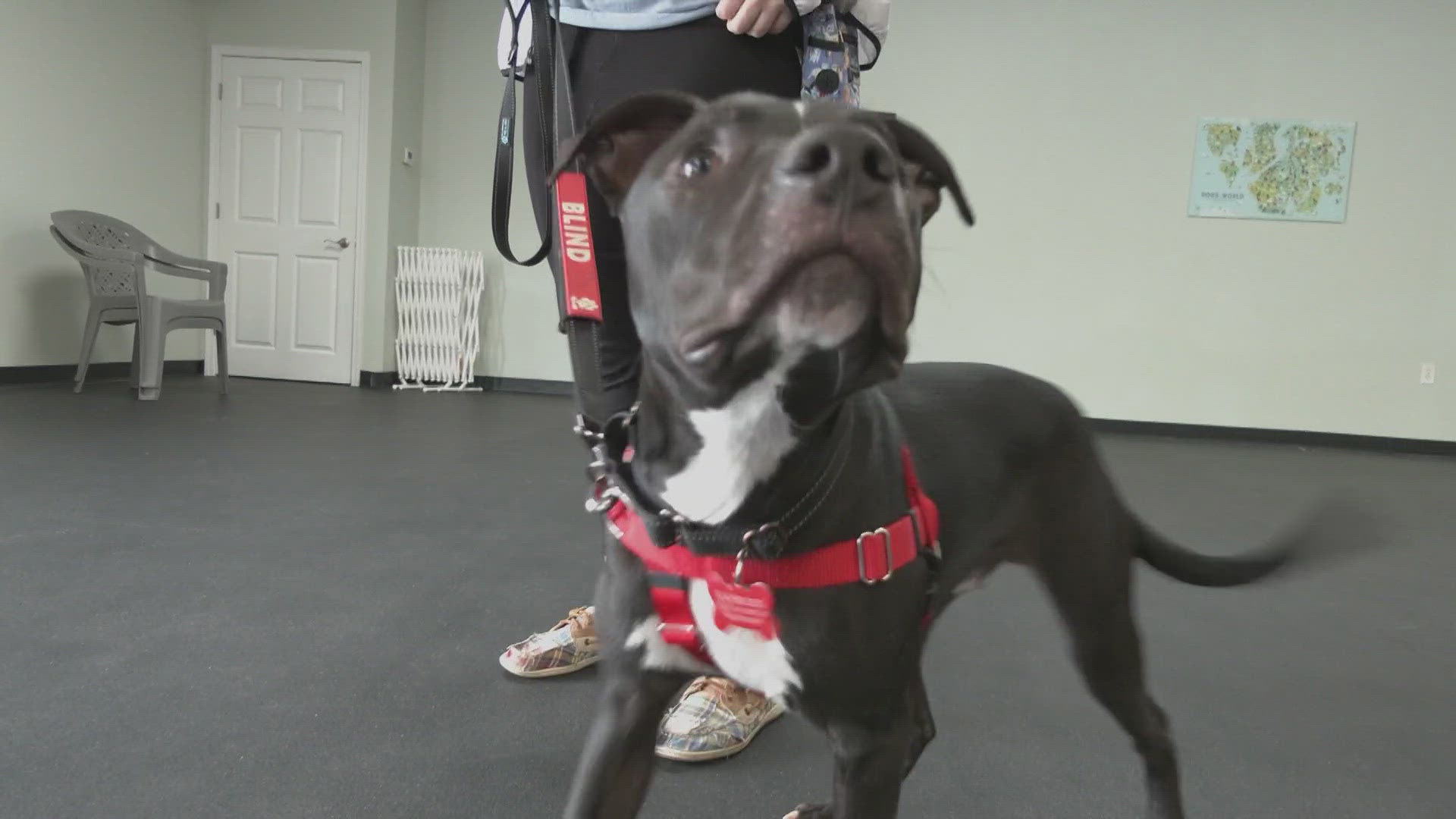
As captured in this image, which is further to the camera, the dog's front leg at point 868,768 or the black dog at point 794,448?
the dog's front leg at point 868,768

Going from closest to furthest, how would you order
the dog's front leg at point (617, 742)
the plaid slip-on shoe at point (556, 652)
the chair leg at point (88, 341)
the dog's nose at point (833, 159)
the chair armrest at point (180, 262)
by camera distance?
the dog's nose at point (833, 159) → the dog's front leg at point (617, 742) → the plaid slip-on shoe at point (556, 652) → the chair leg at point (88, 341) → the chair armrest at point (180, 262)

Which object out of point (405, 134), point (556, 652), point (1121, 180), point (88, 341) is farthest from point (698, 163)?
point (405, 134)

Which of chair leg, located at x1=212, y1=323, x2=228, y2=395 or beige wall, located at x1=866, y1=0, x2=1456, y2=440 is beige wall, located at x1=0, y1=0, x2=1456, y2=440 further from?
chair leg, located at x1=212, y1=323, x2=228, y2=395

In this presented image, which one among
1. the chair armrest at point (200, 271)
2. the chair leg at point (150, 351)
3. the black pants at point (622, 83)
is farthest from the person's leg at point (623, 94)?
the chair armrest at point (200, 271)

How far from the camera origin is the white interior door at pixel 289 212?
23.9ft

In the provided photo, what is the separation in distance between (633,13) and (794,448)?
30.6 inches

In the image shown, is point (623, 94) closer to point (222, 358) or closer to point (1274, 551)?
point (1274, 551)

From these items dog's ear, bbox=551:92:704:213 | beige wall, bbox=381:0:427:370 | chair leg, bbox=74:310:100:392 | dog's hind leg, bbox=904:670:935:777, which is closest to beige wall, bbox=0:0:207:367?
chair leg, bbox=74:310:100:392

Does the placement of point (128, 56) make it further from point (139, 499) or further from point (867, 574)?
point (867, 574)

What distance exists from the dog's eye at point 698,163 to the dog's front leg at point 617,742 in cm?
57

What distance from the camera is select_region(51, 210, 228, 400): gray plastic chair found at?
5652 millimetres

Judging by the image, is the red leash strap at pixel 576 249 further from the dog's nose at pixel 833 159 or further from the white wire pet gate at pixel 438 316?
the white wire pet gate at pixel 438 316

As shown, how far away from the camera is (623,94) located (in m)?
1.43

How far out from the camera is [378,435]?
489 cm
